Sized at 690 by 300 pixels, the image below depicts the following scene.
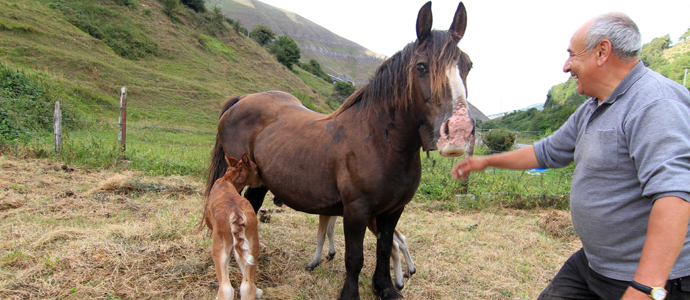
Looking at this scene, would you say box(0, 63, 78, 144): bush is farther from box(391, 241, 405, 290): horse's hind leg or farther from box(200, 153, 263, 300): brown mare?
box(391, 241, 405, 290): horse's hind leg

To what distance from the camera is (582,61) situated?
1.41 meters

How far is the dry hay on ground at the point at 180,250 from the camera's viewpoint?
2918mm

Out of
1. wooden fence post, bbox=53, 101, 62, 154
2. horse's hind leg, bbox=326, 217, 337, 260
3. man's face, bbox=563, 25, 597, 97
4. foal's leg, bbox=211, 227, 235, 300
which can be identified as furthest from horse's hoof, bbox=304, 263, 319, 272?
wooden fence post, bbox=53, 101, 62, 154

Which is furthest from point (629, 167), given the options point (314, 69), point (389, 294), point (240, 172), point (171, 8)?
point (314, 69)

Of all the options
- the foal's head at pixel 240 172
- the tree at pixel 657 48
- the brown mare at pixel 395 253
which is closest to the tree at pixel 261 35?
the tree at pixel 657 48

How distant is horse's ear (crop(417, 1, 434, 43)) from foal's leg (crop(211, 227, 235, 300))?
6.42 ft

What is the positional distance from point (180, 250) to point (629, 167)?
3770 millimetres

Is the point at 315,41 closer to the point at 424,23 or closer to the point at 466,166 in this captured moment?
Answer: the point at 424,23

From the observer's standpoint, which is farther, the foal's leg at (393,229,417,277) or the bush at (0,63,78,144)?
the bush at (0,63,78,144)

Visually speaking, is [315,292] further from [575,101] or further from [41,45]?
[575,101]

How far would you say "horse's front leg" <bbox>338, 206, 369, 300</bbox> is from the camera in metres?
2.41

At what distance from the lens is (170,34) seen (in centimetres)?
3384

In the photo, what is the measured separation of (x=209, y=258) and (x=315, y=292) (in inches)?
47.5

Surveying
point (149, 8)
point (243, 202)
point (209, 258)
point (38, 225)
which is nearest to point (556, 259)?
point (243, 202)
